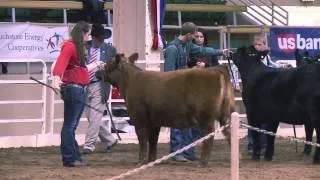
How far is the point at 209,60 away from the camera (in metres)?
13.2

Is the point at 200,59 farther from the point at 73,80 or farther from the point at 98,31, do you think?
the point at 73,80

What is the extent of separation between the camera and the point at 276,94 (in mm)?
12242

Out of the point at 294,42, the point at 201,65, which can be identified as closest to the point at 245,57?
the point at 201,65

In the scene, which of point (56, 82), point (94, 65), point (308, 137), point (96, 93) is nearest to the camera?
point (56, 82)

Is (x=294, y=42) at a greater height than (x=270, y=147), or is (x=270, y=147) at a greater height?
(x=294, y=42)

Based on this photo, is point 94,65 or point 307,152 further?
point 307,152

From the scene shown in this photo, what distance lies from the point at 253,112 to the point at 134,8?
442 cm

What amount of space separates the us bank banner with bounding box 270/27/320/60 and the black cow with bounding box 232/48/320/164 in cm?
764

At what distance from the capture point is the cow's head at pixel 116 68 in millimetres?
11891

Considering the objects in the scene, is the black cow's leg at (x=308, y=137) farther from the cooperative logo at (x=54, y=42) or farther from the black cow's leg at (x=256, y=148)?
the cooperative logo at (x=54, y=42)

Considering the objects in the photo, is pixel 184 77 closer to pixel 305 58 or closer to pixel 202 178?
pixel 202 178

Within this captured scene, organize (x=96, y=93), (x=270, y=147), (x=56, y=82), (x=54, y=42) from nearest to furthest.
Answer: (x=56, y=82) < (x=270, y=147) < (x=96, y=93) < (x=54, y=42)

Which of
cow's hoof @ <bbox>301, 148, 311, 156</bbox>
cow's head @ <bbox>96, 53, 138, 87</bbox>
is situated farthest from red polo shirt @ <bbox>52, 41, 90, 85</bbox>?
cow's hoof @ <bbox>301, 148, 311, 156</bbox>

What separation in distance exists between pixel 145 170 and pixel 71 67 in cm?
167
